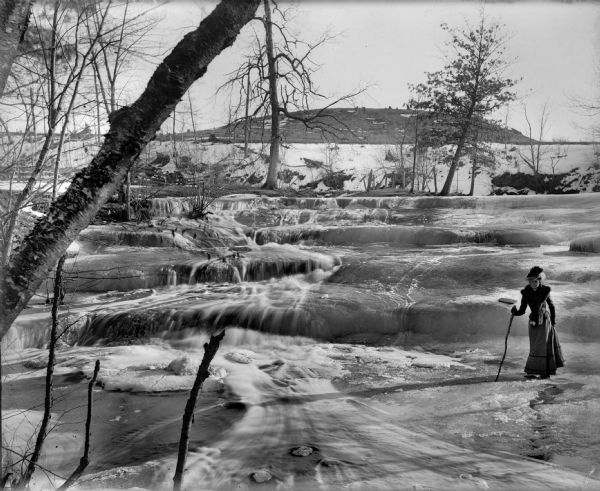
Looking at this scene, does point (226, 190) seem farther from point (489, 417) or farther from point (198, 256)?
point (489, 417)

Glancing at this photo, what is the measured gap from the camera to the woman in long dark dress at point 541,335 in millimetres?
5551

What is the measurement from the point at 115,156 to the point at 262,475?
9.48ft

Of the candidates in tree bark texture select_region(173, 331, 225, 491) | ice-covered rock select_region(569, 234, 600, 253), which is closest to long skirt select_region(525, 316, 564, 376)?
tree bark texture select_region(173, 331, 225, 491)

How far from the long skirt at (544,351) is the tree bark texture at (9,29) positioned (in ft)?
18.1

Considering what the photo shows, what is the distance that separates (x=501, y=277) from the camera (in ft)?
30.7

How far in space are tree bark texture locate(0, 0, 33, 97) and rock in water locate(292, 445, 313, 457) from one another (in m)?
3.33

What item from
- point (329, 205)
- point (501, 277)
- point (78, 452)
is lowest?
point (78, 452)

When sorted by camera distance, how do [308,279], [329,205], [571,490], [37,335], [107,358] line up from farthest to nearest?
[329,205], [308,279], [37,335], [107,358], [571,490]

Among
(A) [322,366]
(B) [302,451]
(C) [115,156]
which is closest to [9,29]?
(C) [115,156]

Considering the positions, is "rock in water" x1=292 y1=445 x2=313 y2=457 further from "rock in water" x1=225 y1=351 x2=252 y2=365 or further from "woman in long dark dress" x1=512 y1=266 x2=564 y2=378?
"woman in long dark dress" x1=512 y1=266 x2=564 y2=378

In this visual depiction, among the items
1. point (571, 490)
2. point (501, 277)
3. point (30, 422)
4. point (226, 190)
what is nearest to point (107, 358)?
point (30, 422)

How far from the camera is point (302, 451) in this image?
4039 millimetres

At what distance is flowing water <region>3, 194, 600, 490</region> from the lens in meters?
3.86

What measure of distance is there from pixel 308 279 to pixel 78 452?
6.55 meters
